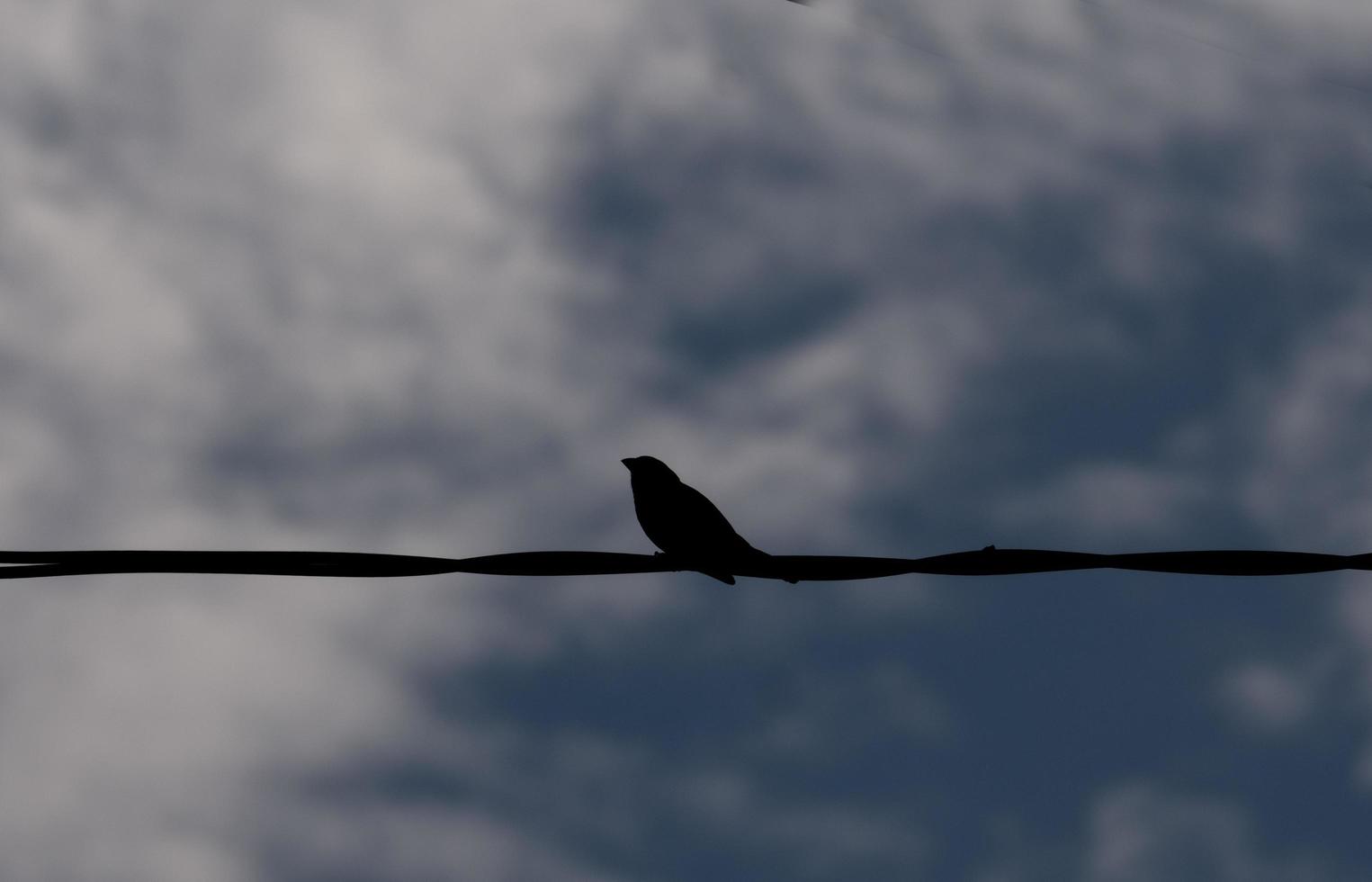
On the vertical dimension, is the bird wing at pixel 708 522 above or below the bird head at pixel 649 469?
below

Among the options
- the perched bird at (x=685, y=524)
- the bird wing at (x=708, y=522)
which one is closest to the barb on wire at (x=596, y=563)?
the perched bird at (x=685, y=524)

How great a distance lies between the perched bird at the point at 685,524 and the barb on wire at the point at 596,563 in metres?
0.43

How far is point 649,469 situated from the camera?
21.7 ft

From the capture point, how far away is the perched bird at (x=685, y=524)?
16.6 ft

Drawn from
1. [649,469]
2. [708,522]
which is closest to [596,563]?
[708,522]

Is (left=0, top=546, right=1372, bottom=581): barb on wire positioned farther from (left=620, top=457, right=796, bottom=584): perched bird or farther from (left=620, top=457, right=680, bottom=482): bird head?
(left=620, top=457, right=680, bottom=482): bird head

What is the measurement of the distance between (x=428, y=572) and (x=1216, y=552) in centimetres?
242

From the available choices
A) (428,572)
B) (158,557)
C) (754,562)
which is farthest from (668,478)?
(158,557)

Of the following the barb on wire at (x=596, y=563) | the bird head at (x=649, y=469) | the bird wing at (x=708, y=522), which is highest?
the bird head at (x=649, y=469)

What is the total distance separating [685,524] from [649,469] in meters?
0.84

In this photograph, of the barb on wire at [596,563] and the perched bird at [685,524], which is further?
the perched bird at [685,524]

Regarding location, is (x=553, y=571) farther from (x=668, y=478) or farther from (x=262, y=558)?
(x=668, y=478)

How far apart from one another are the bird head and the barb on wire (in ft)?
6.56

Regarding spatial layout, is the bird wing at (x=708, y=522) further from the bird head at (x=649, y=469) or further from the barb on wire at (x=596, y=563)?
the barb on wire at (x=596, y=563)
